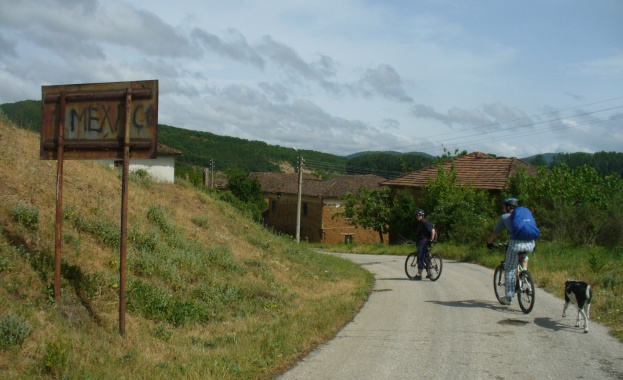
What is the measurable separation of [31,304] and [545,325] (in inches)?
274

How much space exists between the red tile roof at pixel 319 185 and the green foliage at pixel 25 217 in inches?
1964

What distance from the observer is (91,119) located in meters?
8.00

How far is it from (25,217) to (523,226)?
7994mm

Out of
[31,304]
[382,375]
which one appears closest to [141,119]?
[31,304]

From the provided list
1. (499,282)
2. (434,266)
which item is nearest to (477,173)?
(434,266)

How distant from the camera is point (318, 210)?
6256cm

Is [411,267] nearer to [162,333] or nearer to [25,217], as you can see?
[162,333]

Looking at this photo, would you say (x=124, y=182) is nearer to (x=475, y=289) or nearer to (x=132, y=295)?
(x=132, y=295)

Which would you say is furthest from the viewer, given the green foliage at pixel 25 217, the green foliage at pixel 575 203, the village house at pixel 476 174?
the village house at pixel 476 174

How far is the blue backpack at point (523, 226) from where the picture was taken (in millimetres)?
10250

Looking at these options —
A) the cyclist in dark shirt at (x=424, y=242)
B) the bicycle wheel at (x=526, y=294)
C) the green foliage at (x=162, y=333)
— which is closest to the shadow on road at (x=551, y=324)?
the bicycle wheel at (x=526, y=294)

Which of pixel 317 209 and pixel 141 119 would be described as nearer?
pixel 141 119

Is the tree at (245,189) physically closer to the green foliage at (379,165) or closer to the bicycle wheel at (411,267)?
the green foliage at (379,165)

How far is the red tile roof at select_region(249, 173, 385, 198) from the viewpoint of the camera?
63.2 meters
